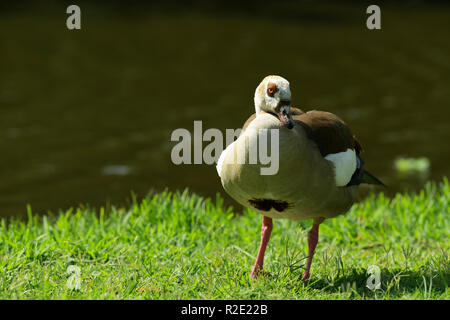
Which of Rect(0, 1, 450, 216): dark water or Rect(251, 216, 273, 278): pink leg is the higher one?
Rect(0, 1, 450, 216): dark water

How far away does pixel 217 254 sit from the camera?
17.7 ft

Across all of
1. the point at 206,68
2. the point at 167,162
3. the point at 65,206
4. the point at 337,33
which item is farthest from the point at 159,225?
the point at 337,33

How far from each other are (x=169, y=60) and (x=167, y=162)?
6200mm

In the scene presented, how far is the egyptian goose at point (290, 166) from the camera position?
4.39 metres


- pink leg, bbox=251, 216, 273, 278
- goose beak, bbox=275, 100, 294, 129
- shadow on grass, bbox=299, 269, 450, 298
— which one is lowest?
shadow on grass, bbox=299, 269, 450, 298

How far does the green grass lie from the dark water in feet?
8.07

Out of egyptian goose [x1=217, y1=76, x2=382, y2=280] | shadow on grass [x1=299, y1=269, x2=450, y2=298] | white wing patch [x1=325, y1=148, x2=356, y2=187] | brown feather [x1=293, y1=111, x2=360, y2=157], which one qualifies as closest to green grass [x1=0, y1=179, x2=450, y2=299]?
shadow on grass [x1=299, y1=269, x2=450, y2=298]

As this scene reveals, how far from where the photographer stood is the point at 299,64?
52.0 feet

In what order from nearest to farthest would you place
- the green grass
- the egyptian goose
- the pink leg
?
the egyptian goose, the green grass, the pink leg

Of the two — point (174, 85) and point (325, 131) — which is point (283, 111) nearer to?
point (325, 131)

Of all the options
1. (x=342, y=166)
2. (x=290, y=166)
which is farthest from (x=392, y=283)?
(x=290, y=166)

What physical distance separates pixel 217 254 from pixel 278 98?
1.49m

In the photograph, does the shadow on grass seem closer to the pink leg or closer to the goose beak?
the pink leg

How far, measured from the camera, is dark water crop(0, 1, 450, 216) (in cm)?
995
